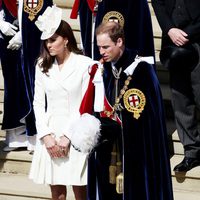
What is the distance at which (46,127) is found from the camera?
5930 mm

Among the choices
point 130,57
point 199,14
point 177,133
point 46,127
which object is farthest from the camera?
point 177,133

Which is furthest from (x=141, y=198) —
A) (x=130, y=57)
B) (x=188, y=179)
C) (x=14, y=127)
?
(x=14, y=127)

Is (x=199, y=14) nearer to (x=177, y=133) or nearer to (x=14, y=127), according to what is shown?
(x=177, y=133)

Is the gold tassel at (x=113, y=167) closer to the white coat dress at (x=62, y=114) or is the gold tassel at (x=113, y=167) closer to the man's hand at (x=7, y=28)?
the white coat dress at (x=62, y=114)

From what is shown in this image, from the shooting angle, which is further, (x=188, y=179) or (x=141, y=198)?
(x=188, y=179)

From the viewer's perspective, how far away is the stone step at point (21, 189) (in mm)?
7164

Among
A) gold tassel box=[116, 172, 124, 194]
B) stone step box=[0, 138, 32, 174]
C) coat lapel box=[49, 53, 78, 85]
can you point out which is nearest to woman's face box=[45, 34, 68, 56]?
coat lapel box=[49, 53, 78, 85]

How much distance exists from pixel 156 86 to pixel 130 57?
10.0 inches

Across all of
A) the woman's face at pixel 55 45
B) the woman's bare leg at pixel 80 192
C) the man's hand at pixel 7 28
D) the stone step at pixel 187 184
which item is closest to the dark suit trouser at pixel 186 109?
the stone step at pixel 187 184

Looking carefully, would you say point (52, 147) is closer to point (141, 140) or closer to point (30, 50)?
point (141, 140)

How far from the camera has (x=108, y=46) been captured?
5453 mm

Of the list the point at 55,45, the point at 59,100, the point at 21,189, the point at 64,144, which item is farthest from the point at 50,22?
the point at 21,189

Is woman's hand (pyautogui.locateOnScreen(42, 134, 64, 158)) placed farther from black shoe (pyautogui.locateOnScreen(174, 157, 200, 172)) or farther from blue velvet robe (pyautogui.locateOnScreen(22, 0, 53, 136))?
blue velvet robe (pyautogui.locateOnScreen(22, 0, 53, 136))

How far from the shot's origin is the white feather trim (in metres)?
5.48
